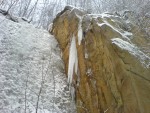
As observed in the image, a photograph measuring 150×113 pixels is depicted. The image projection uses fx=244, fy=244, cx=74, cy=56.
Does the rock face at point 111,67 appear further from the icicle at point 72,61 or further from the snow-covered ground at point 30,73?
the snow-covered ground at point 30,73

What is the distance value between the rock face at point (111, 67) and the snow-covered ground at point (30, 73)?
0.41 meters

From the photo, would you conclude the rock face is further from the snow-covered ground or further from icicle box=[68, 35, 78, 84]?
the snow-covered ground

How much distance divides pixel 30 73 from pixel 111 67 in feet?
7.18

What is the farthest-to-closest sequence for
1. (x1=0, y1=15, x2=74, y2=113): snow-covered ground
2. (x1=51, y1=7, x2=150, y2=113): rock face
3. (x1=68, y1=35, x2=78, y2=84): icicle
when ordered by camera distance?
(x1=68, y1=35, x2=78, y2=84): icicle
(x1=0, y1=15, x2=74, y2=113): snow-covered ground
(x1=51, y1=7, x2=150, y2=113): rock face

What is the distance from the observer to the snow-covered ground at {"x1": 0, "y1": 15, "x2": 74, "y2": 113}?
16.6 ft

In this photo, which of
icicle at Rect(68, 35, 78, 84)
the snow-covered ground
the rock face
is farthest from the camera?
icicle at Rect(68, 35, 78, 84)

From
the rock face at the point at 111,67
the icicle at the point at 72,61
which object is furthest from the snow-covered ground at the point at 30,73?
the rock face at the point at 111,67

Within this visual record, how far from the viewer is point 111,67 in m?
4.76

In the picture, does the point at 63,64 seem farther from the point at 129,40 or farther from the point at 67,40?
the point at 129,40

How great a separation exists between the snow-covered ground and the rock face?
0.41 m

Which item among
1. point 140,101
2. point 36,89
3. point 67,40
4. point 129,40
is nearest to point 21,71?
point 36,89

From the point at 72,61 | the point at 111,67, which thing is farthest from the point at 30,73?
the point at 111,67

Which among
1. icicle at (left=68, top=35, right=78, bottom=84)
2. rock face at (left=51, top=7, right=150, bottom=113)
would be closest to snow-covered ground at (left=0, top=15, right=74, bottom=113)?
icicle at (left=68, top=35, right=78, bottom=84)

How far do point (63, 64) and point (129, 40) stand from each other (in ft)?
6.98
